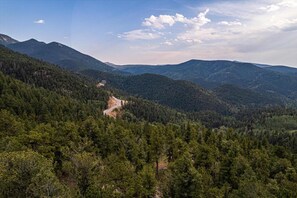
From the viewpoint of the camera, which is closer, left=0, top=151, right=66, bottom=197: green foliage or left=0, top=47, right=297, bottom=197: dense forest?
left=0, top=151, right=66, bottom=197: green foliage

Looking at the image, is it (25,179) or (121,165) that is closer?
(25,179)

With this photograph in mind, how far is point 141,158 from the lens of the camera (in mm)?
76688

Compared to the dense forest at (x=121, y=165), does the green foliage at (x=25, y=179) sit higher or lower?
higher

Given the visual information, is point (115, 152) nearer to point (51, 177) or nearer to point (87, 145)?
point (87, 145)

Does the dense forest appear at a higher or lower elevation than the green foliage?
lower

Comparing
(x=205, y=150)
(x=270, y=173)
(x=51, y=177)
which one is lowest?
(x=270, y=173)

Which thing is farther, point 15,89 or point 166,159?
point 15,89

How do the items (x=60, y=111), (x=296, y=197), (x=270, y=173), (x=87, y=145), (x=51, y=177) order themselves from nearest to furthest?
(x=51, y=177) < (x=296, y=197) < (x=87, y=145) < (x=270, y=173) < (x=60, y=111)

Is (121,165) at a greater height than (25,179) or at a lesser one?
lesser

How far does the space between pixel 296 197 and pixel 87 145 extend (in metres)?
50.0

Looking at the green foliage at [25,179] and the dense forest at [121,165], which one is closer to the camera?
the green foliage at [25,179]

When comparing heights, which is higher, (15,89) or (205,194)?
(15,89)

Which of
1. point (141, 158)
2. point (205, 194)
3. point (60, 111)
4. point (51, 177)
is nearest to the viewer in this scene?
point (51, 177)

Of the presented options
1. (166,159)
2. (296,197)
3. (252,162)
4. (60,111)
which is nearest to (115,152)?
(166,159)
